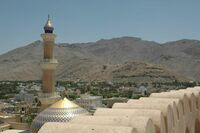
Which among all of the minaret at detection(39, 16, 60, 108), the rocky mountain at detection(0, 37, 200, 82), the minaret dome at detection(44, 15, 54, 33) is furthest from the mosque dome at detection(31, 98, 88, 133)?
the rocky mountain at detection(0, 37, 200, 82)

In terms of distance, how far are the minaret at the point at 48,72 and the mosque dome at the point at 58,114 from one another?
12.2ft

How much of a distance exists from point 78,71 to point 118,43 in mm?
66022

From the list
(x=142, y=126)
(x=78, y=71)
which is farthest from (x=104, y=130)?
(x=78, y=71)

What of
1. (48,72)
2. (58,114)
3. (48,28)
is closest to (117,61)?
(48,28)

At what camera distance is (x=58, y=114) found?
38.9 feet

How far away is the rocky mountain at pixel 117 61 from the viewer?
278 ft

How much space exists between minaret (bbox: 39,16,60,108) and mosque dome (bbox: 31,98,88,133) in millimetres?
3704

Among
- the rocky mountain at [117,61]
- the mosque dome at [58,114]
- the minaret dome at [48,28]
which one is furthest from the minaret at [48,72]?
the rocky mountain at [117,61]

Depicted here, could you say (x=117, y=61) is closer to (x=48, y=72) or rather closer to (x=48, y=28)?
(x=48, y=28)

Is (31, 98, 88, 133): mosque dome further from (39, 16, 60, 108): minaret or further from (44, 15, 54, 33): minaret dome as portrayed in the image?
(44, 15, 54, 33): minaret dome

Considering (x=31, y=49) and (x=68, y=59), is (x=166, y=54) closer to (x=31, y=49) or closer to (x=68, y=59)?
(x=68, y=59)

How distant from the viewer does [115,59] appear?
453ft

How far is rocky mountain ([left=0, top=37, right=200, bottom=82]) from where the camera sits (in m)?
84.8

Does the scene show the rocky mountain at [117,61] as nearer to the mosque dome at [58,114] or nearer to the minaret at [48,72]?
the minaret at [48,72]
